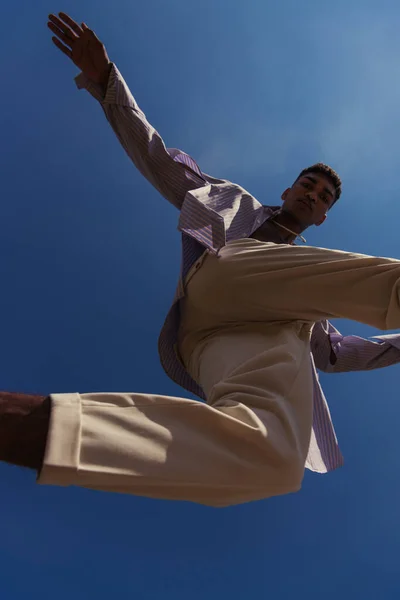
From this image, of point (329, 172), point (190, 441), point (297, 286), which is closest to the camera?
point (190, 441)

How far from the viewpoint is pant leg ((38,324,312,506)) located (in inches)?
54.1

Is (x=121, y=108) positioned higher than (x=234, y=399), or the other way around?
(x=121, y=108)

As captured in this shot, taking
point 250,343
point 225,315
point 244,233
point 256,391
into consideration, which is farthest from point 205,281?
point 256,391

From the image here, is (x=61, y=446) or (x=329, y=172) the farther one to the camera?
(x=329, y=172)

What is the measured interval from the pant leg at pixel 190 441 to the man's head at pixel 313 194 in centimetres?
183

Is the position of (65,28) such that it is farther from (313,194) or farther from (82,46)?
(313,194)

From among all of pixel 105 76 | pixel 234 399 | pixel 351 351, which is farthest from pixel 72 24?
pixel 351 351

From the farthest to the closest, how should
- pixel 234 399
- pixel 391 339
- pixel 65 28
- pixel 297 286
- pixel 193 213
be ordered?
1. pixel 391 339
2. pixel 65 28
3. pixel 193 213
4. pixel 297 286
5. pixel 234 399

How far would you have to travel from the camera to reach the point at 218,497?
1636 millimetres

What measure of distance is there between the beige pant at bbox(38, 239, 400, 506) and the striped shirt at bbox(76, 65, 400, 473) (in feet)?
0.47

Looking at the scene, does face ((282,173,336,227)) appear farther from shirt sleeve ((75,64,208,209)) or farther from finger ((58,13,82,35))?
finger ((58,13,82,35))

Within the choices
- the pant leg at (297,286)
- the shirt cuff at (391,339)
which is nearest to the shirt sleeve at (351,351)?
the shirt cuff at (391,339)

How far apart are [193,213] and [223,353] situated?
80 cm

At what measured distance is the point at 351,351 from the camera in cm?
358
